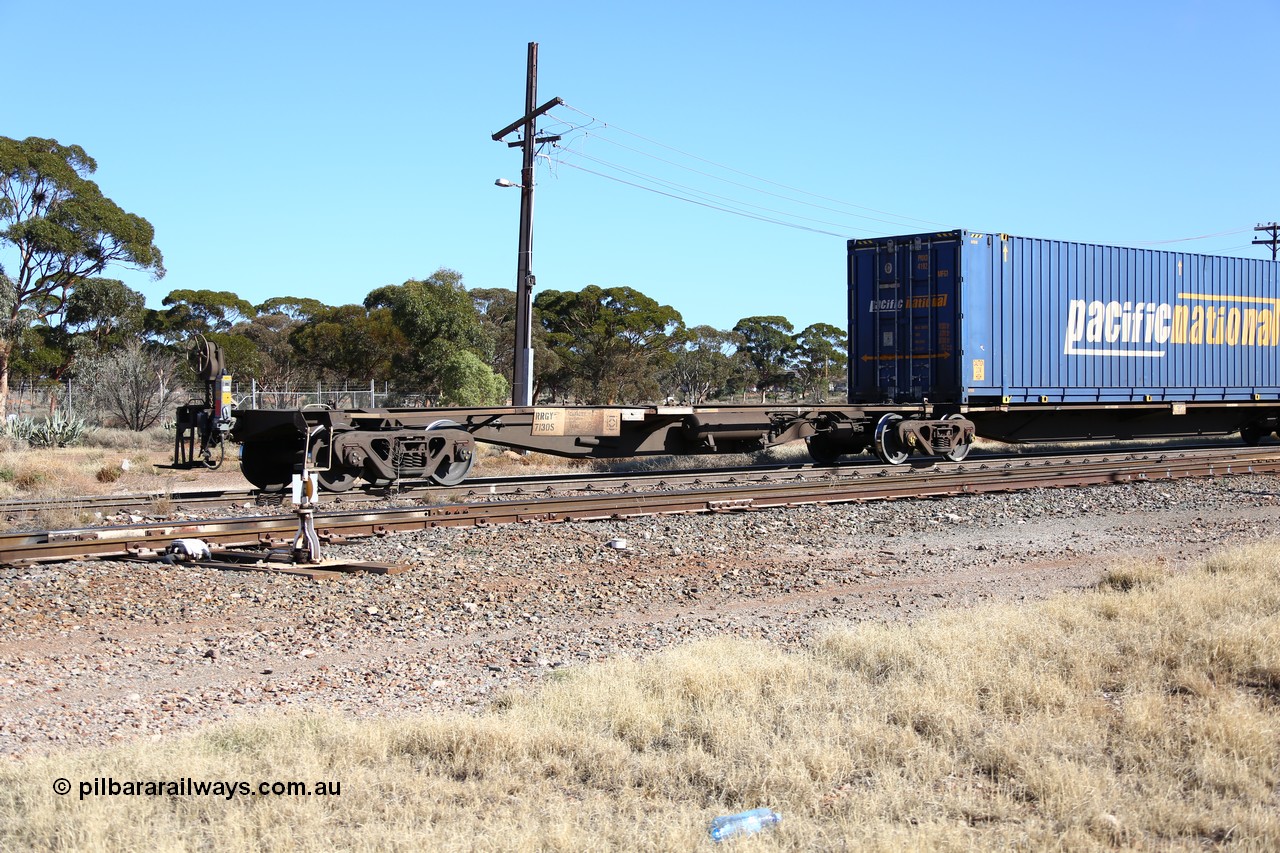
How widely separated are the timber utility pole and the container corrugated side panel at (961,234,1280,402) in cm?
835

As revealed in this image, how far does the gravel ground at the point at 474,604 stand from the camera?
588 centimetres

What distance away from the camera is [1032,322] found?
1877 centimetres

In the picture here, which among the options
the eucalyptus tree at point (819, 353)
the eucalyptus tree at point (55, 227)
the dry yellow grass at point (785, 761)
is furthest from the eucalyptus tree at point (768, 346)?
the dry yellow grass at point (785, 761)

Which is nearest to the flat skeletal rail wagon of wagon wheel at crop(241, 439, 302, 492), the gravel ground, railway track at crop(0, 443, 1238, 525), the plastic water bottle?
wagon wheel at crop(241, 439, 302, 492)

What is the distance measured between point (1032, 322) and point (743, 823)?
53.8ft

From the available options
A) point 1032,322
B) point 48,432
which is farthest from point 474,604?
point 48,432

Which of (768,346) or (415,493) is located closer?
(415,493)

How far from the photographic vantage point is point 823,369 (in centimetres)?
7331

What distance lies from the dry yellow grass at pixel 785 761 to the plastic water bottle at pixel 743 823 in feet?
0.20

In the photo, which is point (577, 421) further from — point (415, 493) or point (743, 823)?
point (743, 823)

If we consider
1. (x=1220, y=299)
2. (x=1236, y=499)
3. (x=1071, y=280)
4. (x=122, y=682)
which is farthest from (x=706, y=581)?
(x=1220, y=299)

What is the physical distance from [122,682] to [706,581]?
4.51 metres

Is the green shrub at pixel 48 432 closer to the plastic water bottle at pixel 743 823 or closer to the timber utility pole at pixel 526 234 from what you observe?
the timber utility pole at pixel 526 234

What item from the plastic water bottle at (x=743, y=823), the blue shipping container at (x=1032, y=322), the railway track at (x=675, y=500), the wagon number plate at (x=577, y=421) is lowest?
the plastic water bottle at (x=743, y=823)
